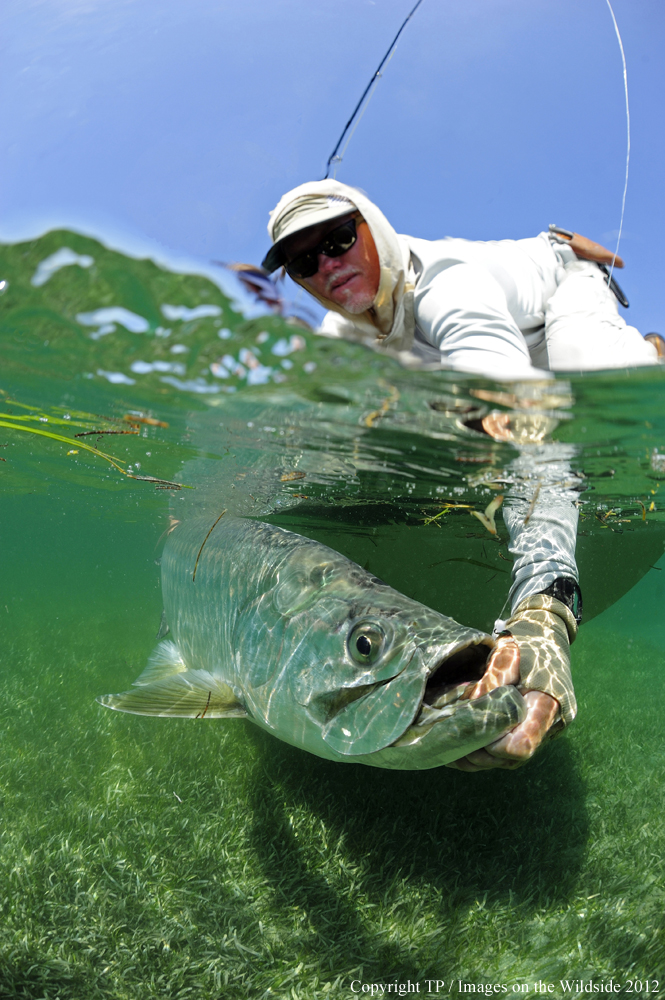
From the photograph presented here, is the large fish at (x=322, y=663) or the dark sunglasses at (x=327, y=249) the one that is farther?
the dark sunglasses at (x=327, y=249)

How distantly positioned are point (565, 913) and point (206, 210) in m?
5.64

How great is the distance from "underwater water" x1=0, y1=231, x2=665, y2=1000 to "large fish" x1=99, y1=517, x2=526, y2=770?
1.43 meters

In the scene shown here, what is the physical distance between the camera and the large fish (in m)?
2.52

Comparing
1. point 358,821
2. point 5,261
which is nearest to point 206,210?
point 5,261

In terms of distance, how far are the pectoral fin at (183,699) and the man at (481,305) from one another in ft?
6.89

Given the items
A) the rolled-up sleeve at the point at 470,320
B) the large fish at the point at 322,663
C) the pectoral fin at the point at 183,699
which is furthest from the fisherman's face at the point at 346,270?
the pectoral fin at the point at 183,699

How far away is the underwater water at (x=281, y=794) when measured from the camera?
3.60 metres

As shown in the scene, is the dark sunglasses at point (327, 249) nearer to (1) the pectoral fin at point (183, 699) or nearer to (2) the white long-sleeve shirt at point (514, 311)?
(2) the white long-sleeve shirt at point (514, 311)

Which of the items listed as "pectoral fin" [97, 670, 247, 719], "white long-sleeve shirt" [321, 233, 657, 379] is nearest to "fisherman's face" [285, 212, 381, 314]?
"white long-sleeve shirt" [321, 233, 657, 379]

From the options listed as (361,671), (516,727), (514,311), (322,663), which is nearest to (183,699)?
(322,663)

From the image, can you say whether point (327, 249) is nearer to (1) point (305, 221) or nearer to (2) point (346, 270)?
(2) point (346, 270)

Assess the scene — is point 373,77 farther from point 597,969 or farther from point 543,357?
point 597,969

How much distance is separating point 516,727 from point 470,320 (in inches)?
95.4

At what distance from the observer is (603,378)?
13.2 feet
